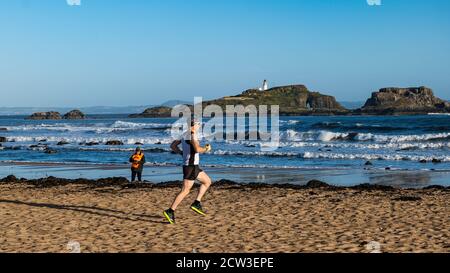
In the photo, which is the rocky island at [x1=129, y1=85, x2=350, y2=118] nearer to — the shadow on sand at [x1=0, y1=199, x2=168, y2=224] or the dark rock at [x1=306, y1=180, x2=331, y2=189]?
the dark rock at [x1=306, y1=180, x2=331, y2=189]

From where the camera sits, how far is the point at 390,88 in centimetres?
12612

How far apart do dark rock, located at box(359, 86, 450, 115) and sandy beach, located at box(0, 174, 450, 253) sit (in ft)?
309

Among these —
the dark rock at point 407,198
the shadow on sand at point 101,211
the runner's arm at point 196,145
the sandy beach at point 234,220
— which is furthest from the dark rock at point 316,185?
the runner's arm at point 196,145

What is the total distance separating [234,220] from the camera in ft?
33.2

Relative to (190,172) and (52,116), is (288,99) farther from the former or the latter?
(190,172)

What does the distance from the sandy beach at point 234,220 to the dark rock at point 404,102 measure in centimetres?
9424

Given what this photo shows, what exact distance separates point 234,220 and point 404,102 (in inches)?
4533

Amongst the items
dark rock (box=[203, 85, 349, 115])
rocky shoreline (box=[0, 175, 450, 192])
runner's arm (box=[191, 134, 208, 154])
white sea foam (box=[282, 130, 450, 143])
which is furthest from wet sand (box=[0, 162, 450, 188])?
dark rock (box=[203, 85, 349, 115])

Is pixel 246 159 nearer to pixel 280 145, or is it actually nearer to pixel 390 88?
pixel 280 145

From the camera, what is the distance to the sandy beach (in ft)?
26.7

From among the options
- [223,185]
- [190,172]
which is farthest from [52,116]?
[190,172]

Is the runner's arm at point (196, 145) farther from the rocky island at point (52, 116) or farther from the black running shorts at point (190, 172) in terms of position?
the rocky island at point (52, 116)
